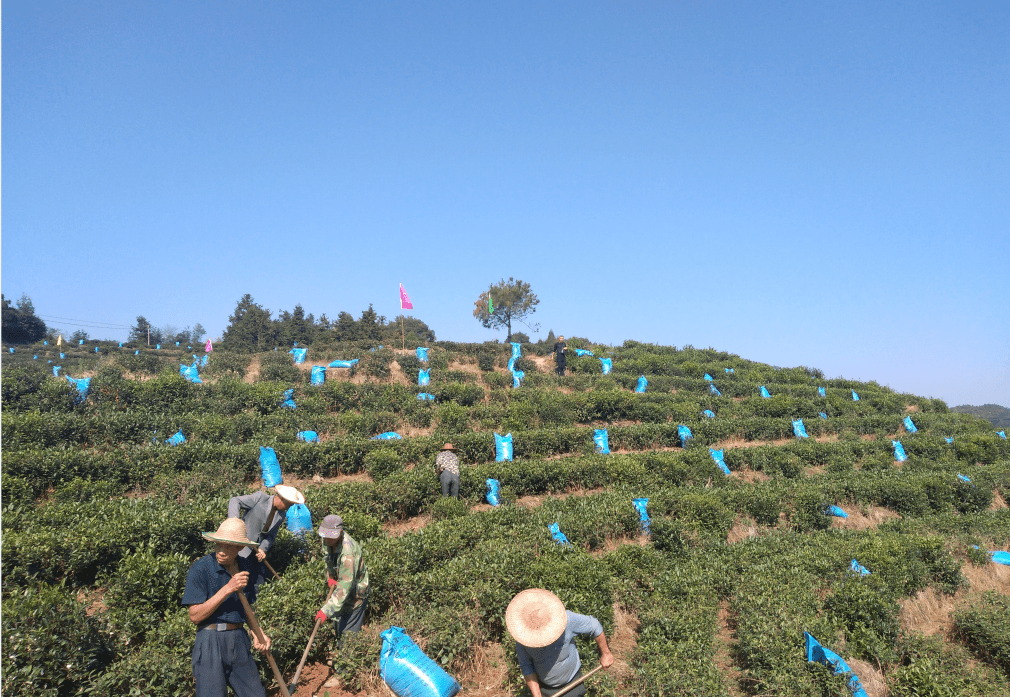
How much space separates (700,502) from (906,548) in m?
3.06

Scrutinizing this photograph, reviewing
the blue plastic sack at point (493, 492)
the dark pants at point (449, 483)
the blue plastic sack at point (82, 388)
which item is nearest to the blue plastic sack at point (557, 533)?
the dark pants at point (449, 483)

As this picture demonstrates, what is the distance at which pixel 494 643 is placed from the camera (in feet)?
19.0

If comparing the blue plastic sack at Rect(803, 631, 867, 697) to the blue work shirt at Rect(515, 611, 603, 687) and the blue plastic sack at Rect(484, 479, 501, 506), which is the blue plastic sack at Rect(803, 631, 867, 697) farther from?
the blue plastic sack at Rect(484, 479, 501, 506)

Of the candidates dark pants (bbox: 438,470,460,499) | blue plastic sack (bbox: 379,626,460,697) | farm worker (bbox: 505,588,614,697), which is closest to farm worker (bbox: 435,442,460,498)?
dark pants (bbox: 438,470,460,499)

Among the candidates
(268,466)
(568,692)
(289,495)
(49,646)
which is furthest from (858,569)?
(268,466)

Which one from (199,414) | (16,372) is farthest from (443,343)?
(16,372)

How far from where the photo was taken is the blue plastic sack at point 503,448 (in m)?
13.1

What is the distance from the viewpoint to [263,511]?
20.1 ft

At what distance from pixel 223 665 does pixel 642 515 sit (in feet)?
23.4

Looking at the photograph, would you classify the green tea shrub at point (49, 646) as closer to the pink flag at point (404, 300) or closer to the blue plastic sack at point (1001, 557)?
the blue plastic sack at point (1001, 557)

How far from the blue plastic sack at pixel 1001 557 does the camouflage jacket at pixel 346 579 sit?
32.5 feet

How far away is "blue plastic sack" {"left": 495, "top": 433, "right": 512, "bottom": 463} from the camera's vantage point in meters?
13.1

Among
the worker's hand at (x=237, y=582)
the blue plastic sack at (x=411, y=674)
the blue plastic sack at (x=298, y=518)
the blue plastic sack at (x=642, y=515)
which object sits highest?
the worker's hand at (x=237, y=582)

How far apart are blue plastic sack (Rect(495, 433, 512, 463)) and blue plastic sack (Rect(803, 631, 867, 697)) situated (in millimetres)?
8422
